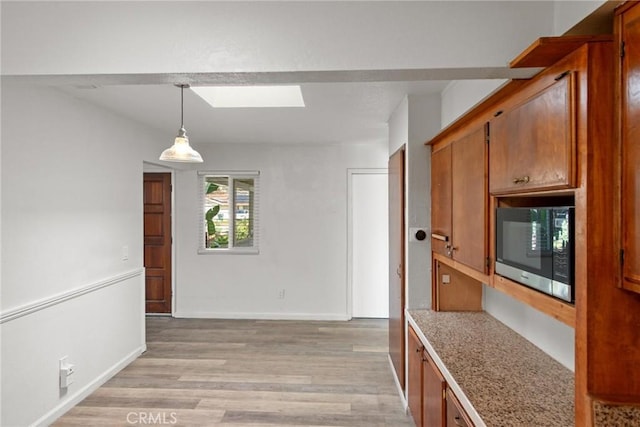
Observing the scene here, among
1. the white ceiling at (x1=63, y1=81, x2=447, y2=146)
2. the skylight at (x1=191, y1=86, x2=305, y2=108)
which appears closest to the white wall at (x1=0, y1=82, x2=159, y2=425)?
the white ceiling at (x1=63, y1=81, x2=447, y2=146)

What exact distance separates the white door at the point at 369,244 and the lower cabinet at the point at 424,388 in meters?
2.43

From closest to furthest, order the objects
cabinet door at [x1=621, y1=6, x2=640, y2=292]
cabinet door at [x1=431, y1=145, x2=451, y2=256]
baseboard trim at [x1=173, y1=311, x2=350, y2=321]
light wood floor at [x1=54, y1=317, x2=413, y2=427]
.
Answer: cabinet door at [x1=621, y1=6, x2=640, y2=292] → cabinet door at [x1=431, y1=145, x2=451, y2=256] → light wood floor at [x1=54, y1=317, x2=413, y2=427] → baseboard trim at [x1=173, y1=311, x2=350, y2=321]

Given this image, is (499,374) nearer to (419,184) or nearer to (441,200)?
(441,200)

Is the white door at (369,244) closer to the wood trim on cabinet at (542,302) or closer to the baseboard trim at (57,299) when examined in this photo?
the baseboard trim at (57,299)

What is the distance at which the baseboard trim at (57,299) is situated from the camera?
227 centimetres

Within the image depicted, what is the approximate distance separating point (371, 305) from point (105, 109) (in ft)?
13.0

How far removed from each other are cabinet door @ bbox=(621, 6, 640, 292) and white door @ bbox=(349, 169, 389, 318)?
4001 mm

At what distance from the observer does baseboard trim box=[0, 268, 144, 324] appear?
2272 millimetres

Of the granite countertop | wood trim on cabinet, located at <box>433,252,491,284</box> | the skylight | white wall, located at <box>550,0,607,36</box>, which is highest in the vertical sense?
the skylight

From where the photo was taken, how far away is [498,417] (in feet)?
4.17

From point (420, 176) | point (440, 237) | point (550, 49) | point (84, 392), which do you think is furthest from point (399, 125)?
point (84, 392)

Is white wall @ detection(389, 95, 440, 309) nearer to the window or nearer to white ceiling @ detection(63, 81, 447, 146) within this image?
white ceiling @ detection(63, 81, 447, 146)

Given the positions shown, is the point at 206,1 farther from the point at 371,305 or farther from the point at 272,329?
the point at 371,305

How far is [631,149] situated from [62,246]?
3.38 meters
